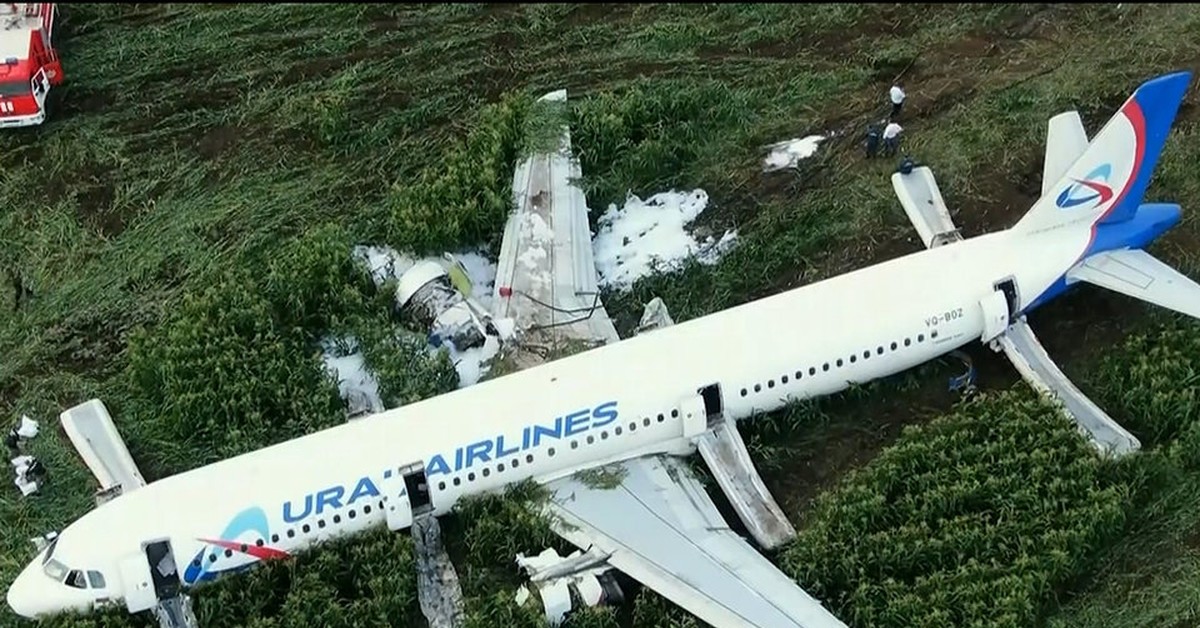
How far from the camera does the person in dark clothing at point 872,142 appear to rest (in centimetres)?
3061

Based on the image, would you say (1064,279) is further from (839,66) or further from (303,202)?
(303,202)

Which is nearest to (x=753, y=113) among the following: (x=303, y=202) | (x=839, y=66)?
(x=839, y=66)

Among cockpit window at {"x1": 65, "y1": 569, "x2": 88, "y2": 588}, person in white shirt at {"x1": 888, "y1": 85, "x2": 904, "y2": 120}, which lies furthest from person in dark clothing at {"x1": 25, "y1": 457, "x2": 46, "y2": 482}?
person in white shirt at {"x1": 888, "y1": 85, "x2": 904, "y2": 120}

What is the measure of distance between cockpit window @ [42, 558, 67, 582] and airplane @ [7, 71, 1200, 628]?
4 centimetres

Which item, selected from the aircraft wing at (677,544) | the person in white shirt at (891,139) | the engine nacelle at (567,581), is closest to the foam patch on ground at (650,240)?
the person in white shirt at (891,139)

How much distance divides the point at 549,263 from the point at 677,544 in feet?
23.5

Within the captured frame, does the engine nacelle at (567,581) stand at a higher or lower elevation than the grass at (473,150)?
lower

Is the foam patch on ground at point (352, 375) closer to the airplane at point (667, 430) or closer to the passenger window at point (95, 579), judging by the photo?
the airplane at point (667, 430)

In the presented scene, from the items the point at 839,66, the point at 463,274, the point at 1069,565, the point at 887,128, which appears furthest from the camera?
the point at 839,66

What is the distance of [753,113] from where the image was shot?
32281 mm

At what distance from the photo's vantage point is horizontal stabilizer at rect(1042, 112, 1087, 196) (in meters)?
26.7

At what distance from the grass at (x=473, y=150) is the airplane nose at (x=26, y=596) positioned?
4.90ft

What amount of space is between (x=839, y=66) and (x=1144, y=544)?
14.7 meters

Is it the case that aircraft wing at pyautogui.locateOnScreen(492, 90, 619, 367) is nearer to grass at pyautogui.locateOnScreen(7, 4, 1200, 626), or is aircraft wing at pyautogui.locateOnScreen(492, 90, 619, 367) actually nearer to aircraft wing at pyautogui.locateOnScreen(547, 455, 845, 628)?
grass at pyautogui.locateOnScreen(7, 4, 1200, 626)
